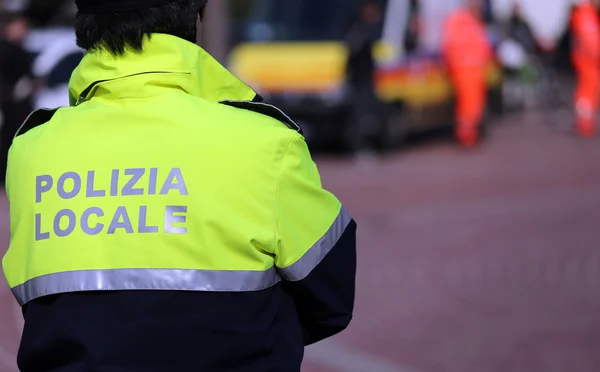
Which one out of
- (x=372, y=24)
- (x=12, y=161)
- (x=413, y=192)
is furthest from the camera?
(x=372, y=24)

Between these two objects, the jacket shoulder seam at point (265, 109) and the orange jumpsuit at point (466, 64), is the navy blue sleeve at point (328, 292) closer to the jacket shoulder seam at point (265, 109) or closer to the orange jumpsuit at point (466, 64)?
the jacket shoulder seam at point (265, 109)

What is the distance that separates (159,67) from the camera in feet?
7.26

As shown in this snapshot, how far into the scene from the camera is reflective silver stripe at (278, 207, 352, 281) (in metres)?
2.20

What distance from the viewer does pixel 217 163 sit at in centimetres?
214

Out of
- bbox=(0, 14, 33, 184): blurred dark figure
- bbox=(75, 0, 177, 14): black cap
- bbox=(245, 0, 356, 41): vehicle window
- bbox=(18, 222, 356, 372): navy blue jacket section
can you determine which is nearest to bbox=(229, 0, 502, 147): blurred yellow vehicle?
bbox=(245, 0, 356, 41): vehicle window

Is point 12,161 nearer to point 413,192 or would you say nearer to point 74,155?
point 74,155

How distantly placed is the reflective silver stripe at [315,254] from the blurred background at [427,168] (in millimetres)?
3706

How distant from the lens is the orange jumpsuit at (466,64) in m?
15.6

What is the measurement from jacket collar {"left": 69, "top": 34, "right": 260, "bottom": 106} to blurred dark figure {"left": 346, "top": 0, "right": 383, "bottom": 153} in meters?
11.7

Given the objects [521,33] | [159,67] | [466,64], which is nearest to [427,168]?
[466,64]

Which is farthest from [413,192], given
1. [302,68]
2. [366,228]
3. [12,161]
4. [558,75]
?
[12,161]

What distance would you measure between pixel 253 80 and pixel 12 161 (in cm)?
1258

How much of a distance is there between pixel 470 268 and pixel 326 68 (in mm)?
6511

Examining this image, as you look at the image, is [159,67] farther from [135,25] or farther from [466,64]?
[466,64]
